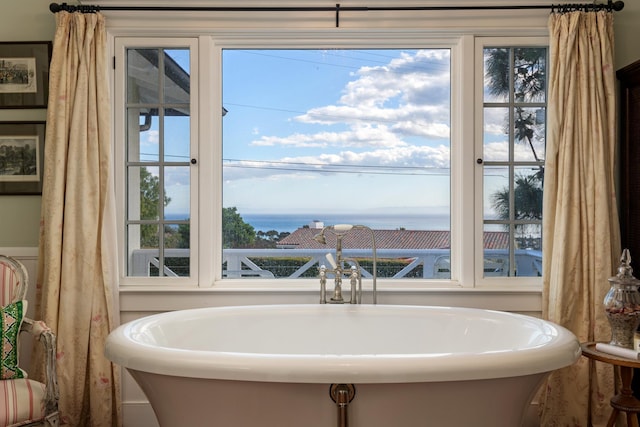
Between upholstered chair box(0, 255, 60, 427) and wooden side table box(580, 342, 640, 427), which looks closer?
upholstered chair box(0, 255, 60, 427)

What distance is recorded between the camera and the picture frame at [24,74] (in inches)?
110

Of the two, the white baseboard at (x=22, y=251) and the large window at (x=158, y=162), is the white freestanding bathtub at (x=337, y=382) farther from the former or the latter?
the white baseboard at (x=22, y=251)

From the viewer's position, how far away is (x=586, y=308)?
8.58 ft

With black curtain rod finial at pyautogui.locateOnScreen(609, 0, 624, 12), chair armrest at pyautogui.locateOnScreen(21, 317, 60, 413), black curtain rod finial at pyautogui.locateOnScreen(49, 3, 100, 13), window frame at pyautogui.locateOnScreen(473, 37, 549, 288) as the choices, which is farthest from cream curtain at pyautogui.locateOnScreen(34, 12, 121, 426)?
black curtain rod finial at pyautogui.locateOnScreen(609, 0, 624, 12)

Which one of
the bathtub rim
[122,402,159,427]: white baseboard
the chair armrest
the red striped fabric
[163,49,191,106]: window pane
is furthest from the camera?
[163,49,191,106]: window pane

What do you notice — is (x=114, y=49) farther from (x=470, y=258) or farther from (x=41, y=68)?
(x=470, y=258)

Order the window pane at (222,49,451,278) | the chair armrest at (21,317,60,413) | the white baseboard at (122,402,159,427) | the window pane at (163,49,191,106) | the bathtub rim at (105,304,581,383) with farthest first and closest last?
the window pane at (222,49,451,278) < the window pane at (163,49,191,106) < the white baseboard at (122,402,159,427) < the chair armrest at (21,317,60,413) < the bathtub rim at (105,304,581,383)

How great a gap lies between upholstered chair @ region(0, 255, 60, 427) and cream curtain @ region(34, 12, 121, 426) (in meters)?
0.35

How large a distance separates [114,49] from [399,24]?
59.1 inches

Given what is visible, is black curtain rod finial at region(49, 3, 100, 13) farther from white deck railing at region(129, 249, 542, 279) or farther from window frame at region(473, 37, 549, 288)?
window frame at region(473, 37, 549, 288)

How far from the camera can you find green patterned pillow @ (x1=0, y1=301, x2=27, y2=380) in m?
2.08

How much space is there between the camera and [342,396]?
163 cm

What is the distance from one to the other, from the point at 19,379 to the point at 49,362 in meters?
0.13

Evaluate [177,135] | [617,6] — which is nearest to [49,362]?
[177,135]
